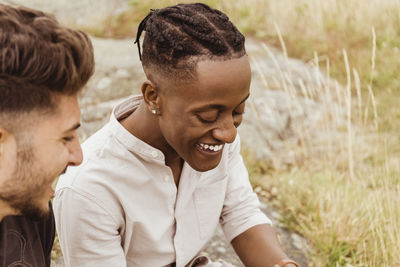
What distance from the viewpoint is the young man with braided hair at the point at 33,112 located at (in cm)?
149

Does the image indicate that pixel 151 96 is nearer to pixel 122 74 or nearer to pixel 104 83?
pixel 104 83

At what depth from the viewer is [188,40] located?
1.87 meters

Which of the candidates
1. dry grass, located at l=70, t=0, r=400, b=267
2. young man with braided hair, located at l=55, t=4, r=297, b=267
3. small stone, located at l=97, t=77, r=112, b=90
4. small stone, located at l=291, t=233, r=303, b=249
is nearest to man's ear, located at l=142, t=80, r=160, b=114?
young man with braided hair, located at l=55, t=4, r=297, b=267

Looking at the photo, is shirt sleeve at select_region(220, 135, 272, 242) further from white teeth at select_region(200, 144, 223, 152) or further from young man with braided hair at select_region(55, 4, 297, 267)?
white teeth at select_region(200, 144, 223, 152)

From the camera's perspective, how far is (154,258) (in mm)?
2223

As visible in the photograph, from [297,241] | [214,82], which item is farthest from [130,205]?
[297,241]

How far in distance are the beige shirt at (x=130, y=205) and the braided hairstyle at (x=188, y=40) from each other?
1.10 feet

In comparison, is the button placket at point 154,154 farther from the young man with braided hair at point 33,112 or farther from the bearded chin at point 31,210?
the bearded chin at point 31,210

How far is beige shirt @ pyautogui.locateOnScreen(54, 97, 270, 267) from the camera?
1980 millimetres

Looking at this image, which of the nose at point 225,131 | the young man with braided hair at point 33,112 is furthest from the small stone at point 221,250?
the young man with braided hair at point 33,112

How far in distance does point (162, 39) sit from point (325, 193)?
80.4 inches

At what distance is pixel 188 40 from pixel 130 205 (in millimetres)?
707

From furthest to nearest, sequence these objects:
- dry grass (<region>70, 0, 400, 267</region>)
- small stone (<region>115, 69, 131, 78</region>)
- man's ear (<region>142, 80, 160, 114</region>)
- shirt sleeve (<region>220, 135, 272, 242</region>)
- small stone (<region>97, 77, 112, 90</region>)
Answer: small stone (<region>115, 69, 131, 78</region>) → small stone (<region>97, 77, 112, 90</region>) → dry grass (<region>70, 0, 400, 267</region>) → shirt sleeve (<region>220, 135, 272, 242</region>) → man's ear (<region>142, 80, 160, 114</region>)

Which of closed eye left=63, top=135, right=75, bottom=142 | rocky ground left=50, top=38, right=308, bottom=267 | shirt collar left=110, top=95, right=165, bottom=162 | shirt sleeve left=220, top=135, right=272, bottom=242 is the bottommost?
rocky ground left=50, top=38, right=308, bottom=267
